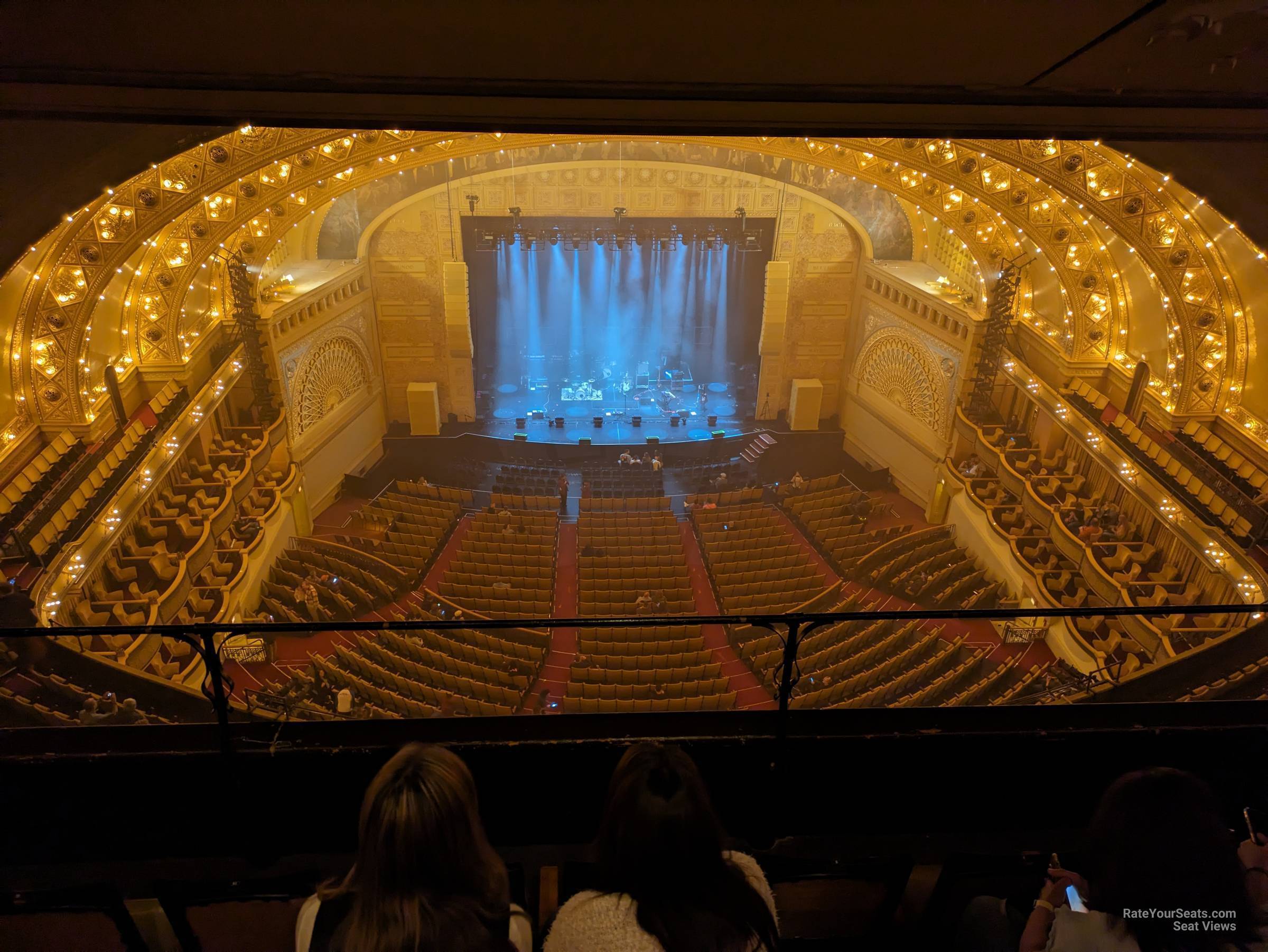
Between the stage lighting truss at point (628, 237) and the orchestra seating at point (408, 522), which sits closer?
the orchestra seating at point (408, 522)

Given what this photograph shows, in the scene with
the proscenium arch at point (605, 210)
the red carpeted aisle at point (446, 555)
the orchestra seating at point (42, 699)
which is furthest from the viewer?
the proscenium arch at point (605, 210)

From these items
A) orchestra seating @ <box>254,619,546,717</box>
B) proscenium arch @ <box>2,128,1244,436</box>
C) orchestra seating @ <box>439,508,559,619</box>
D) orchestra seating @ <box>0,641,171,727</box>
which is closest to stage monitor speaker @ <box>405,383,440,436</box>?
orchestra seating @ <box>439,508,559,619</box>

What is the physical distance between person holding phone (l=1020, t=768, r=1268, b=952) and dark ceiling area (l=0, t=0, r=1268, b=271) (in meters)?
1.66

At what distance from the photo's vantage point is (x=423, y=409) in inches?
658

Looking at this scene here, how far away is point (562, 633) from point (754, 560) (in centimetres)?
392

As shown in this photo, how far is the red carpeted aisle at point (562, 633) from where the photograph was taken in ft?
28.3

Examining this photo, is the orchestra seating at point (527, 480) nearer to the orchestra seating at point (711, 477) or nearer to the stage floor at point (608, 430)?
the stage floor at point (608, 430)

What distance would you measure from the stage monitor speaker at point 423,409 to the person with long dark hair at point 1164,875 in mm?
16411

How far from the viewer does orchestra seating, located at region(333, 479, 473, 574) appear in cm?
1213

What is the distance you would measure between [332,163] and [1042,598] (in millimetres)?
12268

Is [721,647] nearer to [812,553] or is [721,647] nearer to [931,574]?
[812,553]

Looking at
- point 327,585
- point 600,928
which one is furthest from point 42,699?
point 600,928

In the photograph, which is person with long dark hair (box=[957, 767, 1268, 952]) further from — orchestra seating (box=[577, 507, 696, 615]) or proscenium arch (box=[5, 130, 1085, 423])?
proscenium arch (box=[5, 130, 1085, 423])

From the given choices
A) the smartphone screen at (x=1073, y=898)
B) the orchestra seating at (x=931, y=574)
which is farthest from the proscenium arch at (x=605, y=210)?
the smartphone screen at (x=1073, y=898)
